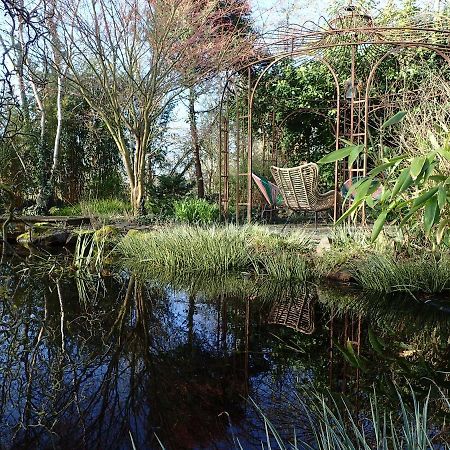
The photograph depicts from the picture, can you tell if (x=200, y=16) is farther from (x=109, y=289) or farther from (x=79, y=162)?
(x=109, y=289)

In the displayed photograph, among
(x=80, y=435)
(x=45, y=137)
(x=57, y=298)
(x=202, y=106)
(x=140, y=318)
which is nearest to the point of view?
(x=80, y=435)

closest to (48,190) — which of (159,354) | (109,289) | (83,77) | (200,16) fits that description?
(83,77)

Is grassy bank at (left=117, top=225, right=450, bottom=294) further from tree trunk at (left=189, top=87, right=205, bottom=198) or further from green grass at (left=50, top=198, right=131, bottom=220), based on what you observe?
tree trunk at (left=189, top=87, right=205, bottom=198)

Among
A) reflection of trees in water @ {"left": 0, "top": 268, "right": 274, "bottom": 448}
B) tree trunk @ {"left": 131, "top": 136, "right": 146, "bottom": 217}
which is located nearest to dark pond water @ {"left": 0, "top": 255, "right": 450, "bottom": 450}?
reflection of trees in water @ {"left": 0, "top": 268, "right": 274, "bottom": 448}

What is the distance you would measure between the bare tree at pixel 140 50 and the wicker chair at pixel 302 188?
2.55 m

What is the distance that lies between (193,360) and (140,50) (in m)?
6.68

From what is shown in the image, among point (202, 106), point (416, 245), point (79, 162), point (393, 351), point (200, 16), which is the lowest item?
point (393, 351)

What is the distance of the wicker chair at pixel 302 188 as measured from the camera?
6.34 metres

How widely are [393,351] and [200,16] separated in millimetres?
6578

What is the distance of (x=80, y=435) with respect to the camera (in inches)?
72.7

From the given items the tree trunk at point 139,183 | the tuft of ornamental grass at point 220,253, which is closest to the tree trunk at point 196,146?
the tree trunk at point 139,183

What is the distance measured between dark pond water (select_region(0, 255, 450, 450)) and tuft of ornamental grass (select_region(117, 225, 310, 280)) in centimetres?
77

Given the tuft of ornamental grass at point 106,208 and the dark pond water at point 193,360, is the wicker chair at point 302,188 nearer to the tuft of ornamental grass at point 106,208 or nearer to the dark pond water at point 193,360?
the dark pond water at point 193,360

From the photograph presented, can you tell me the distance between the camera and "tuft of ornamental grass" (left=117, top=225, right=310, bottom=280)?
5.04 metres
